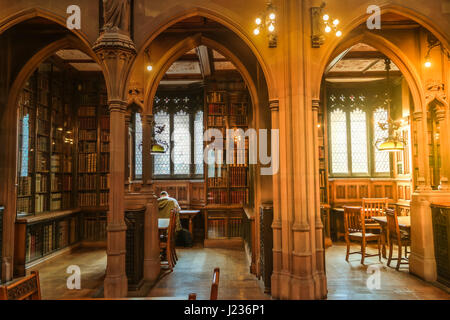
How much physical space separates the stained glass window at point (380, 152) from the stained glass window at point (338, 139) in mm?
821

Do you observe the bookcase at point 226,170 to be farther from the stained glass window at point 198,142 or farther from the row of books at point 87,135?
the row of books at point 87,135

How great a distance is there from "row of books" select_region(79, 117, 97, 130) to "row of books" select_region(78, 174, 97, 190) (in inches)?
48.6

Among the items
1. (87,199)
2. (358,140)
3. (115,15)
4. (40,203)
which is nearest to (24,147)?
(40,203)

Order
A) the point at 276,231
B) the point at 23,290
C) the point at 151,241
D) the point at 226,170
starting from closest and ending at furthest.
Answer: the point at 23,290, the point at 276,231, the point at 151,241, the point at 226,170

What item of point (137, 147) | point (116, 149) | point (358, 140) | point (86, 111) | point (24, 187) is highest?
point (86, 111)

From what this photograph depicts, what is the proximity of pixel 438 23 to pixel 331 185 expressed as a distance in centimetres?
503

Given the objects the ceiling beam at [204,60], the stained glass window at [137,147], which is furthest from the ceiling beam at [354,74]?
the stained glass window at [137,147]

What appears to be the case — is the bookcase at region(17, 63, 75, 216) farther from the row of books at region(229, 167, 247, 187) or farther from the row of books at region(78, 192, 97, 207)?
the row of books at region(229, 167, 247, 187)

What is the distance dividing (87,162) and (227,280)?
4.96 m

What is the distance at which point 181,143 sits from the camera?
9453 millimetres

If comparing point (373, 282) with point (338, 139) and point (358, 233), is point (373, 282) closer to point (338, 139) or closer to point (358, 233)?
point (358, 233)

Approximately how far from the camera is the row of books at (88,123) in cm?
796

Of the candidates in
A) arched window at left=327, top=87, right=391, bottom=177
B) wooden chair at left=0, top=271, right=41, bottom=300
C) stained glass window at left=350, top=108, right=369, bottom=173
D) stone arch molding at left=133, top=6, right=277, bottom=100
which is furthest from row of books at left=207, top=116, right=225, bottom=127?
wooden chair at left=0, top=271, right=41, bottom=300

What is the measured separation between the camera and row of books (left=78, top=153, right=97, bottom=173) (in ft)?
25.7
